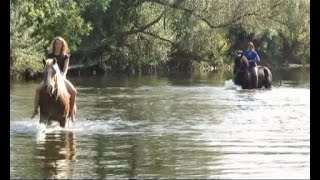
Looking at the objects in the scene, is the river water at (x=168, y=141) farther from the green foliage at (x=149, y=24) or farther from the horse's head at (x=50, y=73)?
the green foliage at (x=149, y=24)

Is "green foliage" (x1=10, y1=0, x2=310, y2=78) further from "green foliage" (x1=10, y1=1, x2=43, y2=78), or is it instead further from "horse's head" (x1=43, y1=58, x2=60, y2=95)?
"horse's head" (x1=43, y1=58, x2=60, y2=95)

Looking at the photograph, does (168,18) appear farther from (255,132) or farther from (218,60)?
(255,132)

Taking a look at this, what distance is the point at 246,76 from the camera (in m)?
30.4

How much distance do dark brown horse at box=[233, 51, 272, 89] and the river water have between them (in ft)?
20.6

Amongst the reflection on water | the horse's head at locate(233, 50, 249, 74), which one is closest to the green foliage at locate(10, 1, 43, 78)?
the horse's head at locate(233, 50, 249, 74)

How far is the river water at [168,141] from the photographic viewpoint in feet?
35.3

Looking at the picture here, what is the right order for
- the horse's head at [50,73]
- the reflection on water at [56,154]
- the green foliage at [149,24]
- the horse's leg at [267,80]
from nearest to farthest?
the reflection on water at [56,154] < the horse's head at [50,73] < the horse's leg at [267,80] < the green foliage at [149,24]

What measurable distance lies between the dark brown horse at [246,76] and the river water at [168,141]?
20.6 ft

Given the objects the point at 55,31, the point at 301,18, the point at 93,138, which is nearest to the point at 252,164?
the point at 93,138

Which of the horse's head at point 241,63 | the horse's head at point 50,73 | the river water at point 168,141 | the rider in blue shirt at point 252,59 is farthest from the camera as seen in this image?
the horse's head at point 241,63

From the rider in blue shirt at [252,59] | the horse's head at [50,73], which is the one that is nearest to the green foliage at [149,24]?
the rider in blue shirt at [252,59]

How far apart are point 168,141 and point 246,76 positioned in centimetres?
1678
